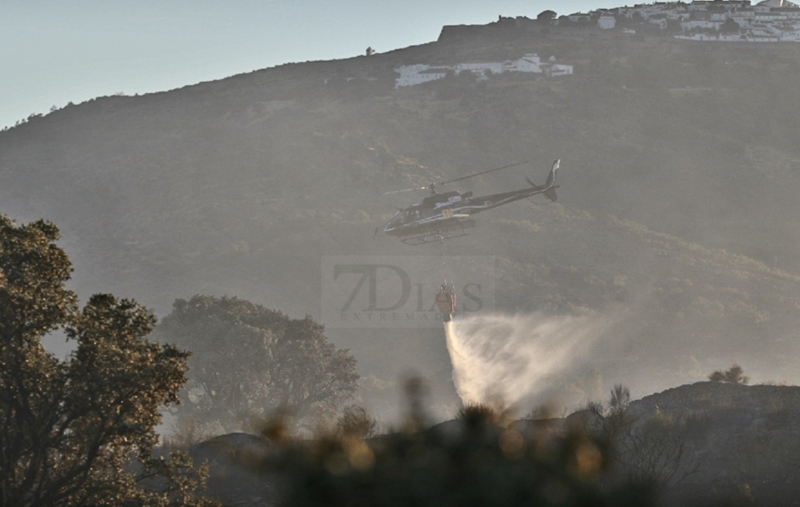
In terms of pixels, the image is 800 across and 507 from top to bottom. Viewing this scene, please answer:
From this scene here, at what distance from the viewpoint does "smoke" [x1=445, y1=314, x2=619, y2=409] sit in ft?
274

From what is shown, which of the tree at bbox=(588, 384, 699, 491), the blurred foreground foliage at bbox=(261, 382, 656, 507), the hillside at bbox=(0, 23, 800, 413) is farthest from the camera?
the hillside at bbox=(0, 23, 800, 413)

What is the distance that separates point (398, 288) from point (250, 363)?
43525mm

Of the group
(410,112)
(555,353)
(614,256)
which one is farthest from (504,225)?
(410,112)

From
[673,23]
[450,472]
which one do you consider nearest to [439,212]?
[450,472]

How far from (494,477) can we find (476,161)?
417 ft

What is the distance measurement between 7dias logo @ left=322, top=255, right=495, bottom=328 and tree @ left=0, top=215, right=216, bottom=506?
2973 inches

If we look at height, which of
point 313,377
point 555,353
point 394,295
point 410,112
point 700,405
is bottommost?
point 700,405

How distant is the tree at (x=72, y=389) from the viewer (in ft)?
76.3

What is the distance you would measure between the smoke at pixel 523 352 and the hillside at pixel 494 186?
4.42 ft

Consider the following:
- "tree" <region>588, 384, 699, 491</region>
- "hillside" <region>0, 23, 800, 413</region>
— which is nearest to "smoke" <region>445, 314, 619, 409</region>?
"hillside" <region>0, 23, 800, 413</region>

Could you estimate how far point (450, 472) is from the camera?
37.3ft

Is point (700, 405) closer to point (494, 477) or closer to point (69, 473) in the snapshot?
point (69, 473)

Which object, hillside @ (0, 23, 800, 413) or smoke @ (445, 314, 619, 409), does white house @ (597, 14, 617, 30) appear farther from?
smoke @ (445, 314, 619, 409)

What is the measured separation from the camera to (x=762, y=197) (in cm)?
13150
